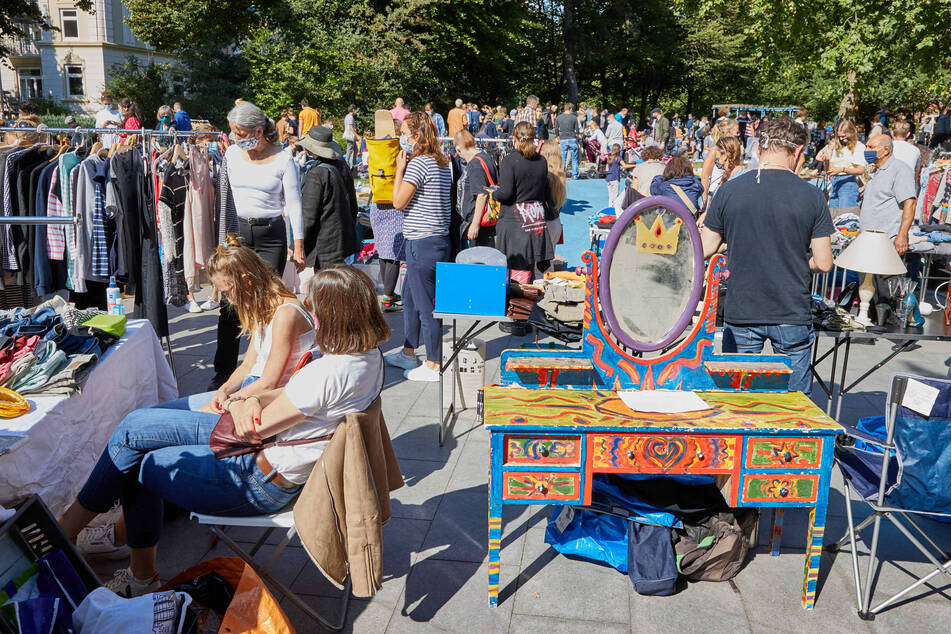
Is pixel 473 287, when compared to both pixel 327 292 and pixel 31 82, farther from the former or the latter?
pixel 31 82

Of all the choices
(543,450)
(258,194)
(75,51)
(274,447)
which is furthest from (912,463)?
(75,51)

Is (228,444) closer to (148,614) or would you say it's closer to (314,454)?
(314,454)

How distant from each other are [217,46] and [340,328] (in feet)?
103

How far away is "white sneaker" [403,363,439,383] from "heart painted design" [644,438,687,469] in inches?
113

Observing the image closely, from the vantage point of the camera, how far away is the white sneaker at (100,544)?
10.9 feet

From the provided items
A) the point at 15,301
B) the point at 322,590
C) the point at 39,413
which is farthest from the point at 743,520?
the point at 15,301

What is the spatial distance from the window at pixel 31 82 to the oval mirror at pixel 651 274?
4957 cm

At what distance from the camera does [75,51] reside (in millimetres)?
42000

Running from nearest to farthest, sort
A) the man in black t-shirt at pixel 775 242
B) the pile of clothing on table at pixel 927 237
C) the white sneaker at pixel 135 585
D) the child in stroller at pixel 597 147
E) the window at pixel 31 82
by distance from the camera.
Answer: the white sneaker at pixel 135 585 < the man in black t-shirt at pixel 775 242 < the pile of clothing on table at pixel 927 237 < the child in stroller at pixel 597 147 < the window at pixel 31 82

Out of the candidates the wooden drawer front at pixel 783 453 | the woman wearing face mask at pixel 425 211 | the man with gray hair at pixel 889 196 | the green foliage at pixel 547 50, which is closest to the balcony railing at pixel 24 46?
the green foliage at pixel 547 50

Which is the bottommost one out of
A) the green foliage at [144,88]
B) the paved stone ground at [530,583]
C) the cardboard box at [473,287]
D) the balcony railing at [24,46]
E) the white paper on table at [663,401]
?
the paved stone ground at [530,583]

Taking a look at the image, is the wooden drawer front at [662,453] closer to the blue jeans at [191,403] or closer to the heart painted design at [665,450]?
the heart painted design at [665,450]

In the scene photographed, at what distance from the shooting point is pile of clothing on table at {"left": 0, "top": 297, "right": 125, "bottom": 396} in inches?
131

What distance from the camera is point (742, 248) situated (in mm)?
3762
